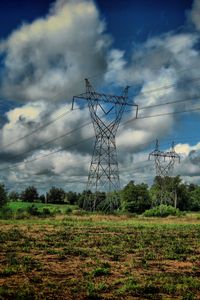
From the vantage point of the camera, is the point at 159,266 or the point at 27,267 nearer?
the point at 27,267

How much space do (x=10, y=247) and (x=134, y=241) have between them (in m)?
11.2

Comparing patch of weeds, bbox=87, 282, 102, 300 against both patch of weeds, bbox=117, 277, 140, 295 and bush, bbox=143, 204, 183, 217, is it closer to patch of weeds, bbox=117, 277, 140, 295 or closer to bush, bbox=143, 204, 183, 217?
patch of weeds, bbox=117, 277, 140, 295

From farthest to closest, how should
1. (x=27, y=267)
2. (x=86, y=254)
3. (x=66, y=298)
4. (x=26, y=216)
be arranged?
1. (x=26, y=216)
2. (x=86, y=254)
3. (x=27, y=267)
4. (x=66, y=298)

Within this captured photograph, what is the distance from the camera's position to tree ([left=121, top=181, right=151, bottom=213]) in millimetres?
118900

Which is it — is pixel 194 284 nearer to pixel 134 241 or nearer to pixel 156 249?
pixel 156 249

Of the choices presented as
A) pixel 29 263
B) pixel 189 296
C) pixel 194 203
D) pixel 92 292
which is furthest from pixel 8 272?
pixel 194 203

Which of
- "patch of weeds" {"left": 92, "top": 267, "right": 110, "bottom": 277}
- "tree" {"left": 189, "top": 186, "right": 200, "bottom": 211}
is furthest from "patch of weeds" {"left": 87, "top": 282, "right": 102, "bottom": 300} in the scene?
"tree" {"left": 189, "top": 186, "right": 200, "bottom": 211}

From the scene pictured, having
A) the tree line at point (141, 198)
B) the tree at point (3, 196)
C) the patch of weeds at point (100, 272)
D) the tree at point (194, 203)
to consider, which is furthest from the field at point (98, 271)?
the tree at point (194, 203)

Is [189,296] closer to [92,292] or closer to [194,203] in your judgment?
[92,292]

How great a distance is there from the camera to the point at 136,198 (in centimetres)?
12369

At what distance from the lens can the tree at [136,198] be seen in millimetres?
118900

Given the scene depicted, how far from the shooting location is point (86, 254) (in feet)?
83.4

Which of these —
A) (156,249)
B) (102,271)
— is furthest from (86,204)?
(102,271)

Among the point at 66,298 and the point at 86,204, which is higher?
the point at 86,204
